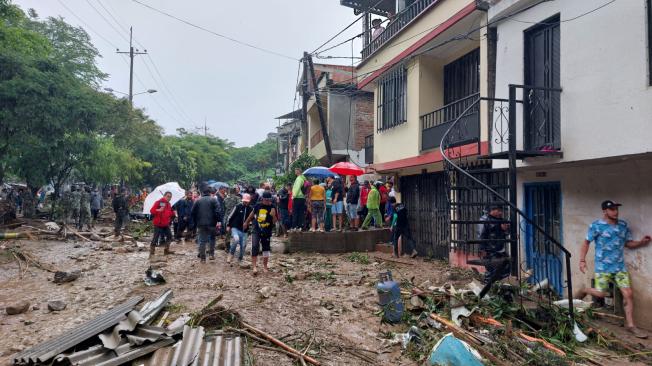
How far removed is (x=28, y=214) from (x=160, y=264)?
12811 millimetres

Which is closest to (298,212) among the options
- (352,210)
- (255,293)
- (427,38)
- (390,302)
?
(352,210)

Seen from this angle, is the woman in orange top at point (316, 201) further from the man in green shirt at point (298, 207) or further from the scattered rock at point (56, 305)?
the scattered rock at point (56, 305)

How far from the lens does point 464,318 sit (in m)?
5.68

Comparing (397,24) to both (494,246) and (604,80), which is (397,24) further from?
(494,246)

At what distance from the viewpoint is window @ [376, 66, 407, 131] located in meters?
12.4

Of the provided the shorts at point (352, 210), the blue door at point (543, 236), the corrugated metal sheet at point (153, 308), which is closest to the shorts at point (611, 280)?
Result: the blue door at point (543, 236)

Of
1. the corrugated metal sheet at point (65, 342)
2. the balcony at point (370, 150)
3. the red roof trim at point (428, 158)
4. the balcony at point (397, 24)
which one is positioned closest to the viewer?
the corrugated metal sheet at point (65, 342)

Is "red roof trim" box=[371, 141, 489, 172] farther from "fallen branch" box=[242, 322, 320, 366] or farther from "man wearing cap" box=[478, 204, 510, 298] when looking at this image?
"fallen branch" box=[242, 322, 320, 366]

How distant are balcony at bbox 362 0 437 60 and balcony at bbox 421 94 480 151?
2.81 metres

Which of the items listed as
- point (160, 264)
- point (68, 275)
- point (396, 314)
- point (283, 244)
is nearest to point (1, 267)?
point (68, 275)

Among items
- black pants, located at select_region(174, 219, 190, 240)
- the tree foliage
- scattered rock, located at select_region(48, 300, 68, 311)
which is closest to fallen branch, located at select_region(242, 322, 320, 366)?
scattered rock, located at select_region(48, 300, 68, 311)

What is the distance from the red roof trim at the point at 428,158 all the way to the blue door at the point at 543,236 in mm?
1289

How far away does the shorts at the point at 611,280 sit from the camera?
5911 mm

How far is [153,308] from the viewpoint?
5625 mm
